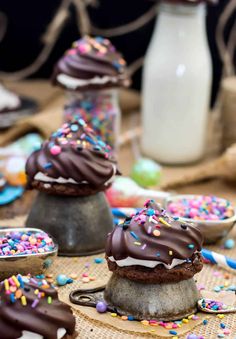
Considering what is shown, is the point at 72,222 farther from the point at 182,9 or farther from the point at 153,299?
the point at 182,9

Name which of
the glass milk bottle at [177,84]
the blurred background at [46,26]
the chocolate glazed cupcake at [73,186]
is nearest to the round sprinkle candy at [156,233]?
the chocolate glazed cupcake at [73,186]

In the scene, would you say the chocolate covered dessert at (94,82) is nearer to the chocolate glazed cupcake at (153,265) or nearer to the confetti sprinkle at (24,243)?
the confetti sprinkle at (24,243)

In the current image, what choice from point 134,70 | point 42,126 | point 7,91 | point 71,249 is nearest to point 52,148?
point 71,249

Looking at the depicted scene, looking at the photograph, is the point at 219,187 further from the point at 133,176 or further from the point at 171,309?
the point at 171,309

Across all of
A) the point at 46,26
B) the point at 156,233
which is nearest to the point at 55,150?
the point at 156,233

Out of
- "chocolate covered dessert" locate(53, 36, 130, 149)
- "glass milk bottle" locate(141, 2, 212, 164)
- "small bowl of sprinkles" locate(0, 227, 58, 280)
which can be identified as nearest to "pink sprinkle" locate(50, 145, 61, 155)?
"small bowl of sprinkles" locate(0, 227, 58, 280)
